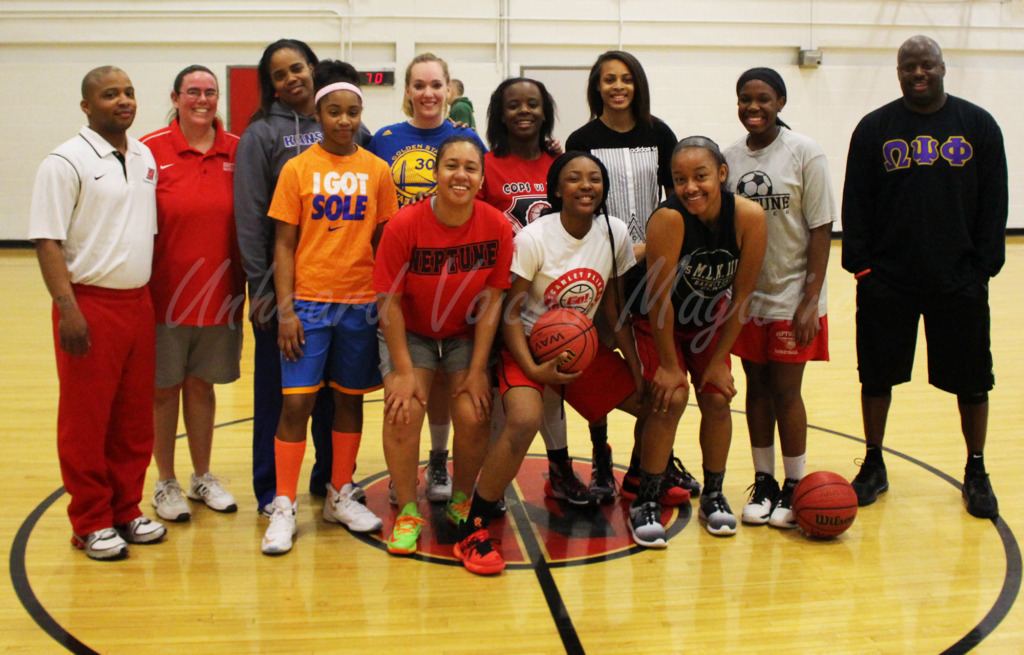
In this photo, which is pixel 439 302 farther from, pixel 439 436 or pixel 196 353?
pixel 196 353

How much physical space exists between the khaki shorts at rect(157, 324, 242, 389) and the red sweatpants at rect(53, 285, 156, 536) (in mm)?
157

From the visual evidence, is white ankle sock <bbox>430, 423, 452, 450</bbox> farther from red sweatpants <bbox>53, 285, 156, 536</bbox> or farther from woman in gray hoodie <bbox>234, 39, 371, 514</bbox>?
red sweatpants <bbox>53, 285, 156, 536</bbox>

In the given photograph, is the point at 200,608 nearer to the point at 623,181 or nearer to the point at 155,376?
the point at 155,376

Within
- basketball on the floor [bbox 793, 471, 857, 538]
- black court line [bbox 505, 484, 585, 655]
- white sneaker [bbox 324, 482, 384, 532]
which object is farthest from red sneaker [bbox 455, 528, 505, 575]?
basketball on the floor [bbox 793, 471, 857, 538]

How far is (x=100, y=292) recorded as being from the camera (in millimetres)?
2863

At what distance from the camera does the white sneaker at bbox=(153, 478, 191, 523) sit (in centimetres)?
326

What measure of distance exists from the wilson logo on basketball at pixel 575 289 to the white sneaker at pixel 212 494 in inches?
59.3

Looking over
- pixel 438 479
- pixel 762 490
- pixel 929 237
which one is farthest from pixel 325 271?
pixel 929 237

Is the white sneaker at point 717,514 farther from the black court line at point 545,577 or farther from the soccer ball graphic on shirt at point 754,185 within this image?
the soccer ball graphic on shirt at point 754,185

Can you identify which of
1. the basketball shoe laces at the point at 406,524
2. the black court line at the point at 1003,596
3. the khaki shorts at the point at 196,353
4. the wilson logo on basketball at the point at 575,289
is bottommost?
the black court line at the point at 1003,596

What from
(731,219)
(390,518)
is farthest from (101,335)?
(731,219)

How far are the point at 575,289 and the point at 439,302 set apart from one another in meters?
0.50

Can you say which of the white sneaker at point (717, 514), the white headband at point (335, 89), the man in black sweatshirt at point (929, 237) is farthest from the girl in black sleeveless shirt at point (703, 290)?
the white headband at point (335, 89)

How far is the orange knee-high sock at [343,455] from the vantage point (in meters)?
3.23
